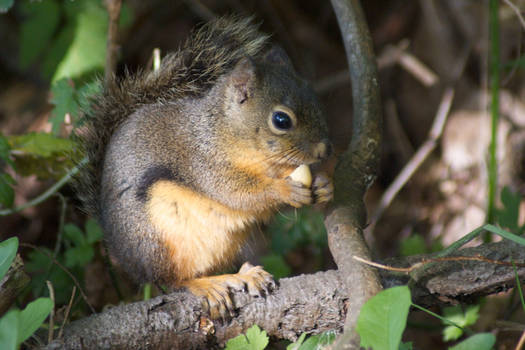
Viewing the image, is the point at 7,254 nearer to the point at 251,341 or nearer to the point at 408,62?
the point at 251,341

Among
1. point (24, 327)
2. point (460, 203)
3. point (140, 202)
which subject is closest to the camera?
point (24, 327)

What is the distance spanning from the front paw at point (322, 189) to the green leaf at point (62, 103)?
82 cm

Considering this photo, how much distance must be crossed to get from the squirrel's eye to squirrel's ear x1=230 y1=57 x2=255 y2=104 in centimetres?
10

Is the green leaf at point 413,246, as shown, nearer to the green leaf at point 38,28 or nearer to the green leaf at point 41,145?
the green leaf at point 41,145

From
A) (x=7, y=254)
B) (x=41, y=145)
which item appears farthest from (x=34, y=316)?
(x=41, y=145)

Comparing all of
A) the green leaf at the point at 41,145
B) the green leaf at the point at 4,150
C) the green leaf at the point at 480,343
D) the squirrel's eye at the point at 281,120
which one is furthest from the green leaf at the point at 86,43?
the green leaf at the point at 480,343

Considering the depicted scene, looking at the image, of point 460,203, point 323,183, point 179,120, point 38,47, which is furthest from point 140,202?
point 460,203

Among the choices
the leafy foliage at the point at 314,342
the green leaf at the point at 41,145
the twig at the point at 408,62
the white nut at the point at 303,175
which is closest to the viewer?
the leafy foliage at the point at 314,342

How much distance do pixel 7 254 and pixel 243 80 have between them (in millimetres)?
732

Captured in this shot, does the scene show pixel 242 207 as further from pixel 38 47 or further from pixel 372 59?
pixel 38 47

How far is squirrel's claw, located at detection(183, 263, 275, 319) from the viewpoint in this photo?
1292 mm

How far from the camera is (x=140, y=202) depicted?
4.85ft

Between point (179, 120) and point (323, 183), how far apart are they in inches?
18.3

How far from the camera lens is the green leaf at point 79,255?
1.75 metres
